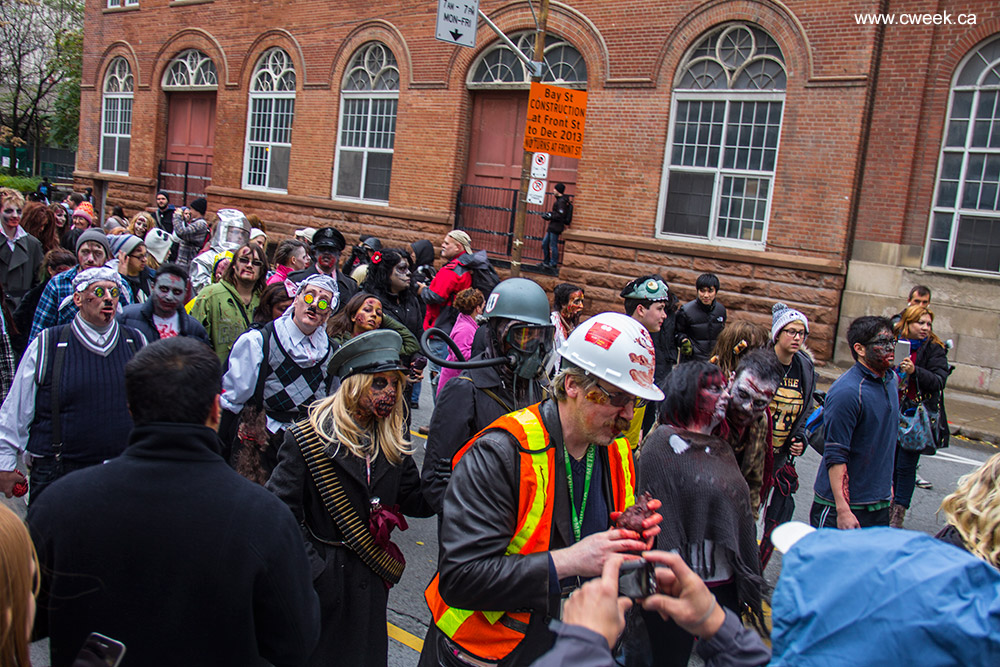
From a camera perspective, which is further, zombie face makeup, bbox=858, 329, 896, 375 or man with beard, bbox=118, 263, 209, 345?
man with beard, bbox=118, 263, 209, 345

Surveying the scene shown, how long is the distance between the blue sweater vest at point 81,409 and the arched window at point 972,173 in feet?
43.4

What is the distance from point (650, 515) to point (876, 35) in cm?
1327

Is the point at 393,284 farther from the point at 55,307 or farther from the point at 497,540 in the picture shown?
the point at 497,540

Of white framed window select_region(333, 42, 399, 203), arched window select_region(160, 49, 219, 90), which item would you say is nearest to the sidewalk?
white framed window select_region(333, 42, 399, 203)

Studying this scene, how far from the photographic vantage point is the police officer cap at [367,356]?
328cm

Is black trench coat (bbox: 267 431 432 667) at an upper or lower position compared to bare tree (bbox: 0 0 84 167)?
lower

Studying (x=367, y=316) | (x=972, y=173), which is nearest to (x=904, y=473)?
(x=367, y=316)

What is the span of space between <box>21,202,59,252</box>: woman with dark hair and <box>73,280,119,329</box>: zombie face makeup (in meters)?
5.01

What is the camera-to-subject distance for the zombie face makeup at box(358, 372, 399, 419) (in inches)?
127

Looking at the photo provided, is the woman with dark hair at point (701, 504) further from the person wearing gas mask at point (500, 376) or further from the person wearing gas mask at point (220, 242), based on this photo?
the person wearing gas mask at point (220, 242)

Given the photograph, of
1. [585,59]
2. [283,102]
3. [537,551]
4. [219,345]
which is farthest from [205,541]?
[283,102]

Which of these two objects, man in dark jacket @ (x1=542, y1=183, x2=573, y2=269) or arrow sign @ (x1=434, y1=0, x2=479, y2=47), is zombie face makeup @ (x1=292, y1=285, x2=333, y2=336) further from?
man in dark jacket @ (x1=542, y1=183, x2=573, y2=269)

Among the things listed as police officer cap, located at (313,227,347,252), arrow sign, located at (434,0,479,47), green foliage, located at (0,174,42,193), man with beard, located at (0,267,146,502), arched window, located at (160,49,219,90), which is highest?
arched window, located at (160,49,219,90)

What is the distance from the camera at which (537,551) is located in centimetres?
235
